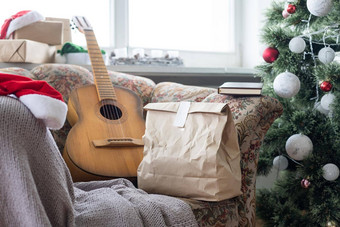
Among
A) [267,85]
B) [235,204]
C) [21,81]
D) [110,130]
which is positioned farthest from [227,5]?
[21,81]

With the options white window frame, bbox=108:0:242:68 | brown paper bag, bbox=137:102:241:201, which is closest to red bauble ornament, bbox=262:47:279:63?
brown paper bag, bbox=137:102:241:201

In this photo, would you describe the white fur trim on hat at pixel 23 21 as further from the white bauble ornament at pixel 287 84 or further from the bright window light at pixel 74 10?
the white bauble ornament at pixel 287 84

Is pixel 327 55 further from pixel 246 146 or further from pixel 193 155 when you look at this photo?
pixel 193 155

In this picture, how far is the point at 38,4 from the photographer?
2676 mm

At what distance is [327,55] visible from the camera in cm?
200

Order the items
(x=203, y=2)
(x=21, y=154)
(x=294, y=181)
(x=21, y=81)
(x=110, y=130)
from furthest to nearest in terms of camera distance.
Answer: (x=203, y=2)
(x=294, y=181)
(x=110, y=130)
(x=21, y=81)
(x=21, y=154)

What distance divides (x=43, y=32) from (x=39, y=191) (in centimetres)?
137

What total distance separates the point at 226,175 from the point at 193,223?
19 cm

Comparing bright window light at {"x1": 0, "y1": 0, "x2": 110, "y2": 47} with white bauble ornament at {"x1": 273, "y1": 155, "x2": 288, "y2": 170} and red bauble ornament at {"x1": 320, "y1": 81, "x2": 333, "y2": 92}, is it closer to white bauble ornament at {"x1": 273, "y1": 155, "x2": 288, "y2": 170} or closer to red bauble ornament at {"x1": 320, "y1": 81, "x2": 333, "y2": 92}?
white bauble ornament at {"x1": 273, "y1": 155, "x2": 288, "y2": 170}

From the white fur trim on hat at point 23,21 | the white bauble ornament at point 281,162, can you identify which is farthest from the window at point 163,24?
the white bauble ornament at point 281,162

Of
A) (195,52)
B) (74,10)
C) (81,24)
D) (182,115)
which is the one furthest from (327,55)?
(74,10)

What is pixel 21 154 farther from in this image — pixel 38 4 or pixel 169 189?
pixel 38 4

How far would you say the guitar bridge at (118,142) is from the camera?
1.74 metres

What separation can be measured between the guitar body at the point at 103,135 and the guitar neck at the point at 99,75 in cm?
2
